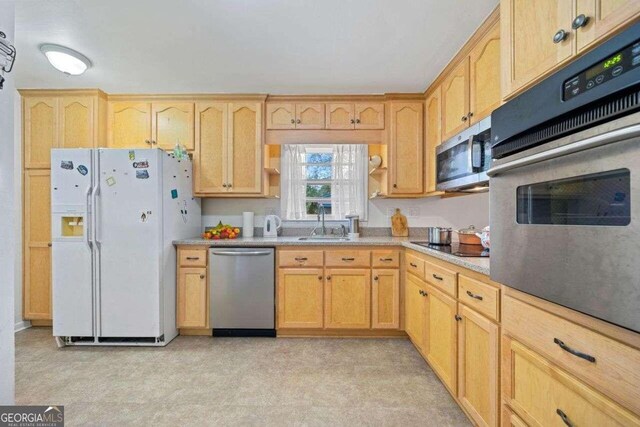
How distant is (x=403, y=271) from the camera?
8.72 ft

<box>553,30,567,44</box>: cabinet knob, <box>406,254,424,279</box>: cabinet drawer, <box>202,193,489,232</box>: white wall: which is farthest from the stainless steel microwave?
<box>202,193,489,232</box>: white wall

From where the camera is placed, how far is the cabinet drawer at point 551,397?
2.51 feet

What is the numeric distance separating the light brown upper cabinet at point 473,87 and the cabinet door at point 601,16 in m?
0.83

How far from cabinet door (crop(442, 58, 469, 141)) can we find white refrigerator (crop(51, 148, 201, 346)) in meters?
2.44

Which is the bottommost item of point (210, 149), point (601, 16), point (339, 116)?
point (601, 16)

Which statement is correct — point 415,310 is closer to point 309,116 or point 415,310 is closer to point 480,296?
point 480,296

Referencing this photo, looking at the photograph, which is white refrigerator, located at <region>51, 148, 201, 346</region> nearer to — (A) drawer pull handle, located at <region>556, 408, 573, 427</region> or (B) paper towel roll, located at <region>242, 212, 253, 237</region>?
(B) paper towel roll, located at <region>242, 212, 253, 237</region>

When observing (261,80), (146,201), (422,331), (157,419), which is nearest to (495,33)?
(261,80)

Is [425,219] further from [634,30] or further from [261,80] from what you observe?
[634,30]

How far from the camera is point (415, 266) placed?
92.7 inches

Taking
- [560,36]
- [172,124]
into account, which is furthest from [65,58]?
[560,36]

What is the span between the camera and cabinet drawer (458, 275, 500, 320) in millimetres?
1286

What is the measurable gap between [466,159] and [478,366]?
3.94 ft

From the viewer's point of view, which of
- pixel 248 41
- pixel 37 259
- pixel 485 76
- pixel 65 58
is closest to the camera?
pixel 485 76
